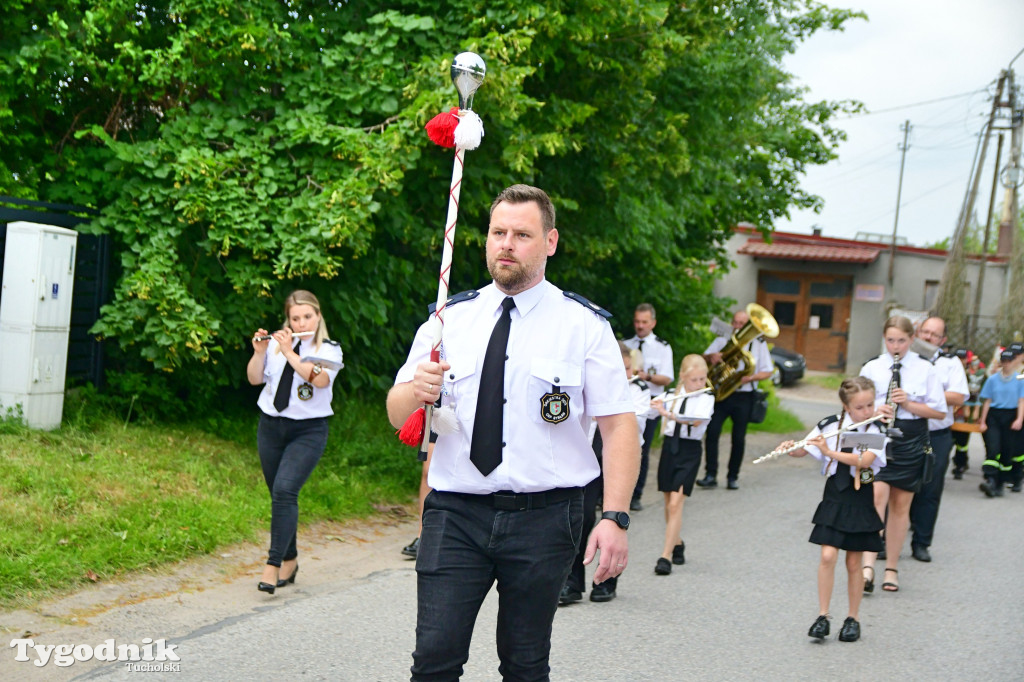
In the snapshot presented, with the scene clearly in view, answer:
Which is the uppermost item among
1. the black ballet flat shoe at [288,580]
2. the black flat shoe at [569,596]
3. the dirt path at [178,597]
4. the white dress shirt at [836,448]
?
the white dress shirt at [836,448]

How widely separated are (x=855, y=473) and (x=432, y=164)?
472 cm

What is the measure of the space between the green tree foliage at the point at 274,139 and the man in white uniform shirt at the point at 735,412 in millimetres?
3142

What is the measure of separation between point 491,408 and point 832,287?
3756 centimetres

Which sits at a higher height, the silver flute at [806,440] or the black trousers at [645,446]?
the silver flute at [806,440]

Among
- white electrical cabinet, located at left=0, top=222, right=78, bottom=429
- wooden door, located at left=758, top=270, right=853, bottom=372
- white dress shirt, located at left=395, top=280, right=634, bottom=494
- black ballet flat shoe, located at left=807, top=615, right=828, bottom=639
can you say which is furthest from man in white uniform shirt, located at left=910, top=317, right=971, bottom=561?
wooden door, located at left=758, top=270, right=853, bottom=372

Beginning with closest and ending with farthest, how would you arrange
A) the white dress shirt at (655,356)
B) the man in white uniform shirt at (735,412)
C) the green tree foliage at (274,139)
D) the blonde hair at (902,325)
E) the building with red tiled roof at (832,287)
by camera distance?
1. the blonde hair at (902,325)
2. the green tree foliage at (274,139)
3. the white dress shirt at (655,356)
4. the man in white uniform shirt at (735,412)
5. the building with red tiled roof at (832,287)

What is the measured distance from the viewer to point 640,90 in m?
11.6

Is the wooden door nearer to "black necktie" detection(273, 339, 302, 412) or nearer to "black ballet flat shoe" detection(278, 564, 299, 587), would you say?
"black ballet flat shoe" detection(278, 564, 299, 587)

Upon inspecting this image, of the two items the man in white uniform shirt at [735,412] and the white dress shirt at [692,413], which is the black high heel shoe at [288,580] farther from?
the man in white uniform shirt at [735,412]

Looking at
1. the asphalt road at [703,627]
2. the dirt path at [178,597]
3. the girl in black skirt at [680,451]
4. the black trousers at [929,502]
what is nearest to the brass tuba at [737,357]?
the asphalt road at [703,627]

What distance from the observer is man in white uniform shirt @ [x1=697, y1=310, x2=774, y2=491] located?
12227mm

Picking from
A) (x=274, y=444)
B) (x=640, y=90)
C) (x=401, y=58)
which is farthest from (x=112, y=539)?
(x=640, y=90)

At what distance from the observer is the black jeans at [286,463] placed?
20.6 feet

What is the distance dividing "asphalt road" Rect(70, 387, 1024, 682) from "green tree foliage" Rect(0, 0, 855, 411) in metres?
2.86
